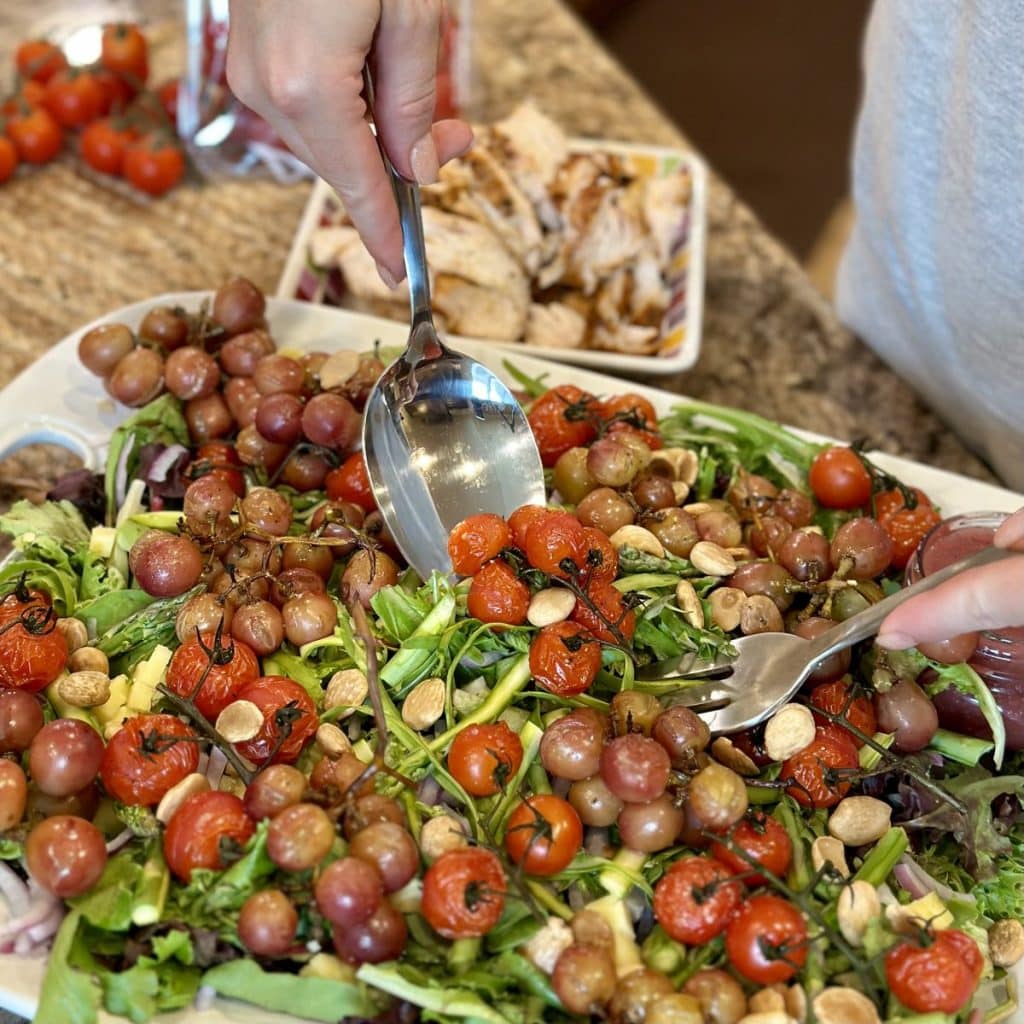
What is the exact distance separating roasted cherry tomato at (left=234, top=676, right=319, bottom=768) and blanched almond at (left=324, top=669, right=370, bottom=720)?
0.03m

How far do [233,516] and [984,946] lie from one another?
3.21 ft

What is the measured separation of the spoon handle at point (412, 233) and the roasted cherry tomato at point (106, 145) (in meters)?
1.12

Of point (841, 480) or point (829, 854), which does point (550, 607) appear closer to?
point (829, 854)

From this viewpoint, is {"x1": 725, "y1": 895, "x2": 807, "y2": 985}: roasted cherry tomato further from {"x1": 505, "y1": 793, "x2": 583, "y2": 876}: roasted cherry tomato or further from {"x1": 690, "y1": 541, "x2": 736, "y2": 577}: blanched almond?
{"x1": 690, "y1": 541, "x2": 736, "y2": 577}: blanched almond

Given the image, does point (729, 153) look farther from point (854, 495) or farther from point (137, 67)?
point (854, 495)

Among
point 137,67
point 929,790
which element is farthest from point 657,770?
point 137,67

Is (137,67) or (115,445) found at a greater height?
(137,67)

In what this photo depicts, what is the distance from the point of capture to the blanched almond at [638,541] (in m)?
1.34

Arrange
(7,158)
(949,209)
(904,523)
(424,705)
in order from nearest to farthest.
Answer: (424,705)
(904,523)
(949,209)
(7,158)

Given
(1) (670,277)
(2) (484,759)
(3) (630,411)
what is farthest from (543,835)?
(1) (670,277)

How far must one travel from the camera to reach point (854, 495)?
1497 mm

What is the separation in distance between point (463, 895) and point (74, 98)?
1.89 m

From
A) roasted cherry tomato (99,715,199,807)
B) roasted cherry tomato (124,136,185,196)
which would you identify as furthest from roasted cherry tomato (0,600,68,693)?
roasted cherry tomato (124,136,185,196)

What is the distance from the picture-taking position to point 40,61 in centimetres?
232
